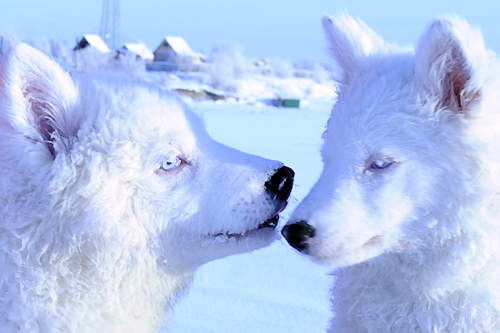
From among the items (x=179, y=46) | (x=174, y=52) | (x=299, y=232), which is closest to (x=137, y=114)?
(x=299, y=232)

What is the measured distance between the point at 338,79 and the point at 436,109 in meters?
0.64

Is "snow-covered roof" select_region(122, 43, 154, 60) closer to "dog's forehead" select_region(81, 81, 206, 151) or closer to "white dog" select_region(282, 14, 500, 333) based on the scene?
"dog's forehead" select_region(81, 81, 206, 151)

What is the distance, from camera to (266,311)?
4.21 metres

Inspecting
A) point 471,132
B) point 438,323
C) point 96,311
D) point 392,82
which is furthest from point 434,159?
point 96,311

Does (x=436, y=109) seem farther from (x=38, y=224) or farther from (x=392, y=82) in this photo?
(x=38, y=224)

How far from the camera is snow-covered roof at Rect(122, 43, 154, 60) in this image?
49.4 m

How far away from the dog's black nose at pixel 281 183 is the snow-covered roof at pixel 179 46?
56.5 m

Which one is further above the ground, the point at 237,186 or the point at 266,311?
the point at 237,186

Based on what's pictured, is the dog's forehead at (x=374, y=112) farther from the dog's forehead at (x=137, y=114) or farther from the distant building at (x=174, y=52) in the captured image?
the distant building at (x=174, y=52)

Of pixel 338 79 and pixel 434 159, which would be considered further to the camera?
pixel 338 79

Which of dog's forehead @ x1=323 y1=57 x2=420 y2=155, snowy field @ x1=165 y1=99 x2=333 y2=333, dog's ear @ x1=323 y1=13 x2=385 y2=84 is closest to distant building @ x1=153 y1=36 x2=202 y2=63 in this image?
snowy field @ x1=165 y1=99 x2=333 y2=333

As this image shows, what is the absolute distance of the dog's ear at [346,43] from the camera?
300 cm

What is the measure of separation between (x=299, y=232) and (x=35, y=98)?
3.73ft

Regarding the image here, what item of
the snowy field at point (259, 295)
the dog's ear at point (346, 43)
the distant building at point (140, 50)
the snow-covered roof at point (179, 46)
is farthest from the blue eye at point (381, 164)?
the snow-covered roof at point (179, 46)
